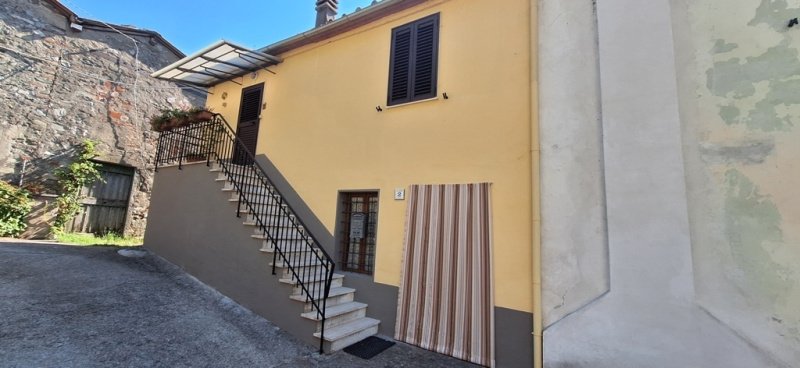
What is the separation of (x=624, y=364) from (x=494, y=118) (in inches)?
127

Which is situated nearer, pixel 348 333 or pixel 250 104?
pixel 348 333

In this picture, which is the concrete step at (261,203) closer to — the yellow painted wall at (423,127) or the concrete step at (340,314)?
the yellow painted wall at (423,127)

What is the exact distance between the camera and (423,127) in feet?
17.3

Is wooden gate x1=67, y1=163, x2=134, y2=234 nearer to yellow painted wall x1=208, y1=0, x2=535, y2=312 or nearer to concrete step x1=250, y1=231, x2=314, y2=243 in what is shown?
yellow painted wall x1=208, y1=0, x2=535, y2=312

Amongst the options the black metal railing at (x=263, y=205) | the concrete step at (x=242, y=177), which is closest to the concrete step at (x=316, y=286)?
the black metal railing at (x=263, y=205)

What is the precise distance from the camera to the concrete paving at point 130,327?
3.58m

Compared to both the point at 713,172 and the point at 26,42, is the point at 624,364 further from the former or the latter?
the point at 26,42

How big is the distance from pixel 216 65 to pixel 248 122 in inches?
59.3

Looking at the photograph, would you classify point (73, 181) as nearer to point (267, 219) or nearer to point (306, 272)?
point (267, 219)

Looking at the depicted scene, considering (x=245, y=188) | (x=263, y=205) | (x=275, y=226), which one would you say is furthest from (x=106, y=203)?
(x=275, y=226)

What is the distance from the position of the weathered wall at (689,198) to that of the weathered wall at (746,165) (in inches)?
0.4

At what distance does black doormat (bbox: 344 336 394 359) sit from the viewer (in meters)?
4.37

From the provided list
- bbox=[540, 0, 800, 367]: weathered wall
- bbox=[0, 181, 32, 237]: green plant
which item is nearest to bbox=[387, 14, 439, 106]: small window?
bbox=[540, 0, 800, 367]: weathered wall

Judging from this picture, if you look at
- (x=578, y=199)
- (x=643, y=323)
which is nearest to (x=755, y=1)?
(x=578, y=199)
